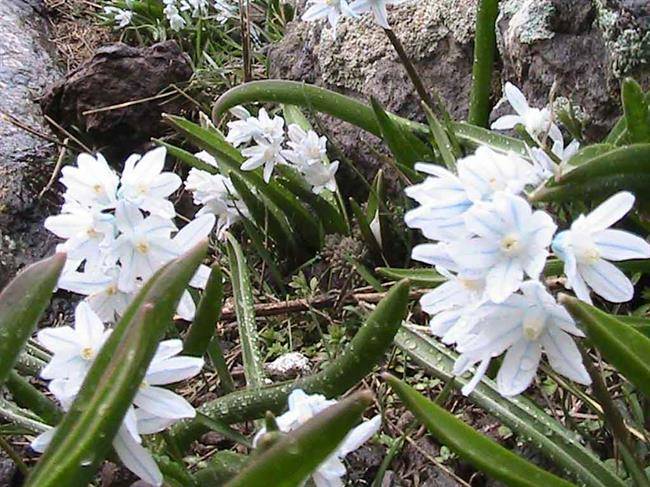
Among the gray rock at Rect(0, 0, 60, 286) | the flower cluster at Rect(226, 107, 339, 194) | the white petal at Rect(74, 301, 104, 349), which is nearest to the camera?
the white petal at Rect(74, 301, 104, 349)

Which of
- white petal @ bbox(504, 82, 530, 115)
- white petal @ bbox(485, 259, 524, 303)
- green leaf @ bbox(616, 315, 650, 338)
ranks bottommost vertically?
green leaf @ bbox(616, 315, 650, 338)

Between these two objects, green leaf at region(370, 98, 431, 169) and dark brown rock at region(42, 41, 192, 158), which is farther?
dark brown rock at region(42, 41, 192, 158)

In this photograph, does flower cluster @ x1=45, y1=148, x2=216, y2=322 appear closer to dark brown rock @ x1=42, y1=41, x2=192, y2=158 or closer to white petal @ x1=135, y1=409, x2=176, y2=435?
white petal @ x1=135, y1=409, x2=176, y2=435

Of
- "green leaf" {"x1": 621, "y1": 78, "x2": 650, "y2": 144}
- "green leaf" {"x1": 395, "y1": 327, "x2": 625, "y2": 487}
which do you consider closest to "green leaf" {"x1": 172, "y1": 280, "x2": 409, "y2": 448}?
"green leaf" {"x1": 395, "y1": 327, "x2": 625, "y2": 487}

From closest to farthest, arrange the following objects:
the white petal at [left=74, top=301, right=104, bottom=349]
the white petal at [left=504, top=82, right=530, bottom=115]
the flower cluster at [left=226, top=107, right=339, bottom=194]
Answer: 1. the white petal at [left=74, top=301, right=104, bottom=349]
2. the white petal at [left=504, top=82, right=530, bottom=115]
3. the flower cluster at [left=226, top=107, right=339, bottom=194]

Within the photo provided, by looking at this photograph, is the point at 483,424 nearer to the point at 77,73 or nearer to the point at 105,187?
the point at 105,187

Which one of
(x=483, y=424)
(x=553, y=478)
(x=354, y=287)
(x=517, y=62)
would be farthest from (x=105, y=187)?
(x=517, y=62)
